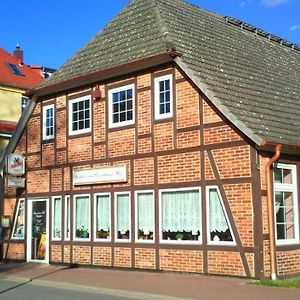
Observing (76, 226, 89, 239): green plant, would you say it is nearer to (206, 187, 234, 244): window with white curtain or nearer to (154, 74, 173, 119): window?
(154, 74, 173, 119): window

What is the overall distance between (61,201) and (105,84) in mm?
4084

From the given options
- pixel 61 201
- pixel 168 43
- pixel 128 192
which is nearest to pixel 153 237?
pixel 128 192

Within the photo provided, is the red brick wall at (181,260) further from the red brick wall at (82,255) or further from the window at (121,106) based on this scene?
the window at (121,106)

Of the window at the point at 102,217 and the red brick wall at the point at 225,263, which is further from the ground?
the window at the point at 102,217

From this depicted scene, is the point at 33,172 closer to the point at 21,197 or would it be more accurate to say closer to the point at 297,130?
the point at 21,197

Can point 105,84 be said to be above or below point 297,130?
above

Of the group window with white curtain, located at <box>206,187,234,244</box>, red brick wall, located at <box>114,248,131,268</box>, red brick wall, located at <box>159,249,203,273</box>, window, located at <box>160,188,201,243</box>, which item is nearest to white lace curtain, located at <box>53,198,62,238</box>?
red brick wall, located at <box>114,248,131,268</box>

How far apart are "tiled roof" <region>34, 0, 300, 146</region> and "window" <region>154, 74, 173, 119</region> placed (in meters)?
0.83

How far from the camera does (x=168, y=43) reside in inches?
619

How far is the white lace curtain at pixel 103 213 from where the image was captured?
682 inches

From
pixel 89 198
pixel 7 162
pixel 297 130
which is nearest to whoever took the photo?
pixel 297 130

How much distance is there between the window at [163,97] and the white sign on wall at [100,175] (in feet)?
6.52

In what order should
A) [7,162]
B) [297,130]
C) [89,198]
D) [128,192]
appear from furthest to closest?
[7,162] → [89,198] → [128,192] → [297,130]

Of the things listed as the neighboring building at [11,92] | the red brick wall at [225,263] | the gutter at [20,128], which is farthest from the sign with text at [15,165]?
the neighboring building at [11,92]
